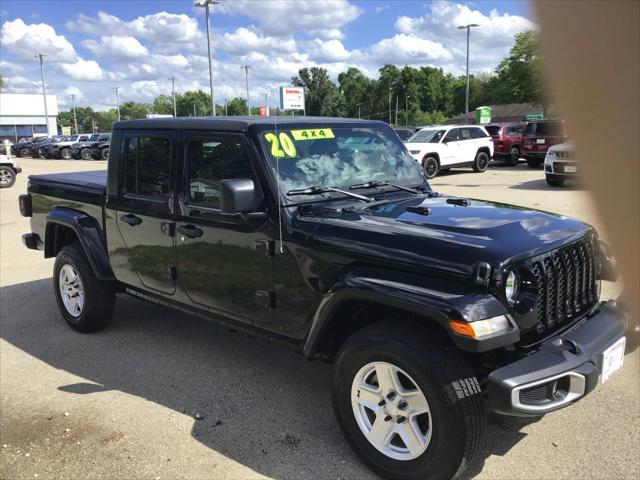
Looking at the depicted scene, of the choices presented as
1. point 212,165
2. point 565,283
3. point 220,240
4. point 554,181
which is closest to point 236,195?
point 220,240

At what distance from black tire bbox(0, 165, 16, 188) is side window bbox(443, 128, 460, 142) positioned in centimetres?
1414

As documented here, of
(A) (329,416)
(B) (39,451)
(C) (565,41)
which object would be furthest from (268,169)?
(C) (565,41)

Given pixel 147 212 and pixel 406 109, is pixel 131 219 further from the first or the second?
pixel 406 109

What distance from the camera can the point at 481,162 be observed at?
19.9 metres

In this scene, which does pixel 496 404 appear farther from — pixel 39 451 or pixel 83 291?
pixel 83 291

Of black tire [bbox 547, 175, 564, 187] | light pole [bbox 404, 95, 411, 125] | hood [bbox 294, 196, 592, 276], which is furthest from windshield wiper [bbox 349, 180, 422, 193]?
light pole [bbox 404, 95, 411, 125]

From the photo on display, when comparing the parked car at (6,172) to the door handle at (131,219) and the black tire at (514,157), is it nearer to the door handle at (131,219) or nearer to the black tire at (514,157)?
the door handle at (131,219)

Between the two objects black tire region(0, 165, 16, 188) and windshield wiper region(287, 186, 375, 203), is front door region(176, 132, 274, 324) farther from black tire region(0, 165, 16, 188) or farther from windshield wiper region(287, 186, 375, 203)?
black tire region(0, 165, 16, 188)

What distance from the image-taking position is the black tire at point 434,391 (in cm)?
260

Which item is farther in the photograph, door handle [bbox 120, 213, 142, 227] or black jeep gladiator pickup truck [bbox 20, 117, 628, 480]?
door handle [bbox 120, 213, 142, 227]

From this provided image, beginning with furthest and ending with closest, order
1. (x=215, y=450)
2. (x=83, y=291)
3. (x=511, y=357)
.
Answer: (x=83, y=291) → (x=215, y=450) → (x=511, y=357)

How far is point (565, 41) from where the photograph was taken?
0.64 meters

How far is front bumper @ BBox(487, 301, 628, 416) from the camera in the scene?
249cm

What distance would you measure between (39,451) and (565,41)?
3.58 m
